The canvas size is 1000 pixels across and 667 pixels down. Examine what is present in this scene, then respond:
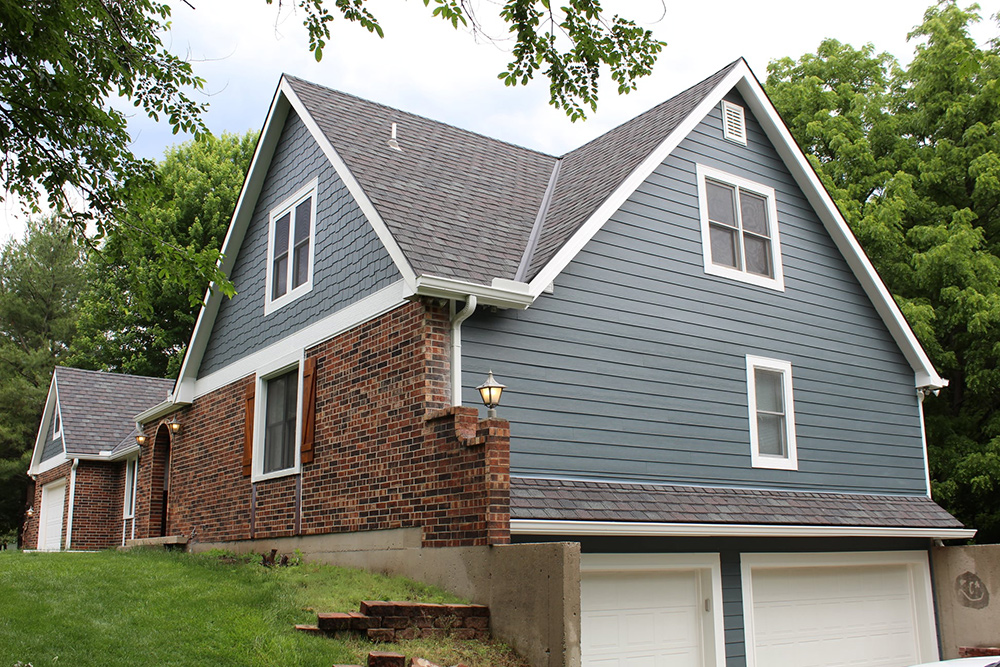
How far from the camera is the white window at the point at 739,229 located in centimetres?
→ 1267

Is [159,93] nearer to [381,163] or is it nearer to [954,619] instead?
[381,163]

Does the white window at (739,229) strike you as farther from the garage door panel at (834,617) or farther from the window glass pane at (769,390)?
the garage door panel at (834,617)

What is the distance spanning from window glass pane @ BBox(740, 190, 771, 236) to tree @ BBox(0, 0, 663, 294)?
18.4 feet

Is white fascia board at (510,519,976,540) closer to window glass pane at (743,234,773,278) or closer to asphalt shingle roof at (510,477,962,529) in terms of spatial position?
asphalt shingle roof at (510,477,962,529)

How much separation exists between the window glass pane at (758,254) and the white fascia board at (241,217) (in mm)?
7355

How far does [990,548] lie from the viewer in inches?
500

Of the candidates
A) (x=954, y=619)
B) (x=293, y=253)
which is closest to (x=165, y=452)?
(x=293, y=253)

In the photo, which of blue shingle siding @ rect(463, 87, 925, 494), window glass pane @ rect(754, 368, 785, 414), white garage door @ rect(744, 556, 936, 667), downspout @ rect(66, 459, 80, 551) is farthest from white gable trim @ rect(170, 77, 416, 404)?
downspout @ rect(66, 459, 80, 551)

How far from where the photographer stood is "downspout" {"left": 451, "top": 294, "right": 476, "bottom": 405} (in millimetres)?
9531

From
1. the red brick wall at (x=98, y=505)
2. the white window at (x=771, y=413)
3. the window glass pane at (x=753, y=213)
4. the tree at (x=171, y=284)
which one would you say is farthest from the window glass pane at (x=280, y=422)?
the tree at (x=171, y=284)

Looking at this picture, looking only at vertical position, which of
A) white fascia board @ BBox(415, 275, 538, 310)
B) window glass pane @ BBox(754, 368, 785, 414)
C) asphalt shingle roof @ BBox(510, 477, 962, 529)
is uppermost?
white fascia board @ BBox(415, 275, 538, 310)

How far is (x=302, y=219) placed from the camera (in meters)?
13.3

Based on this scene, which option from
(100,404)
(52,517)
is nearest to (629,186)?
(100,404)

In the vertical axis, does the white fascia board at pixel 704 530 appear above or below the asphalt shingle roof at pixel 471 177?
below
